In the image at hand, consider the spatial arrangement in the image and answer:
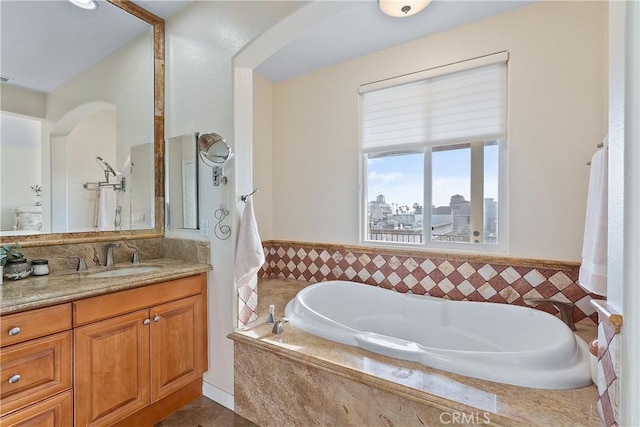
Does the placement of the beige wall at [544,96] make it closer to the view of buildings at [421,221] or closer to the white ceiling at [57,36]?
the view of buildings at [421,221]

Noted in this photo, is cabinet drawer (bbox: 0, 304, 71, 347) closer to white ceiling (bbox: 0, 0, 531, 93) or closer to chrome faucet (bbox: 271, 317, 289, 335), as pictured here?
chrome faucet (bbox: 271, 317, 289, 335)

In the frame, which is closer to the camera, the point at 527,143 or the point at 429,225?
the point at 527,143

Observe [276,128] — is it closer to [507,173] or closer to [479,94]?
[479,94]

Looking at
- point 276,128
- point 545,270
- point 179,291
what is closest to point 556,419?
point 545,270

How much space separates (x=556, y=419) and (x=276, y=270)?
243 cm

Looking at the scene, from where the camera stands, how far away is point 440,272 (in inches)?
87.3

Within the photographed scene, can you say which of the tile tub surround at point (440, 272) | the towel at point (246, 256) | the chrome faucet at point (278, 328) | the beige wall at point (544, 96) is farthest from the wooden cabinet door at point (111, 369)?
the beige wall at point (544, 96)

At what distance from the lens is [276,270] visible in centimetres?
305

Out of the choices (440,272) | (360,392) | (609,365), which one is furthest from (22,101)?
Answer: (609,365)

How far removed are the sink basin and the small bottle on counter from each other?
0.23 m

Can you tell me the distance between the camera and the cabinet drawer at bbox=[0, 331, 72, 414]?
3.72 ft

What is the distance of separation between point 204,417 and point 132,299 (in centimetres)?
88

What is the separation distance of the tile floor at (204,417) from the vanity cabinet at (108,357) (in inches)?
2.1

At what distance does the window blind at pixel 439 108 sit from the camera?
2.09 meters
